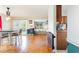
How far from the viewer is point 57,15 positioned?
134 centimetres

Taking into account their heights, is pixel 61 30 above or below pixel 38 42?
above

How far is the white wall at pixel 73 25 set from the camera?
1.22 meters

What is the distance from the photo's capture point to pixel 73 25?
128 cm

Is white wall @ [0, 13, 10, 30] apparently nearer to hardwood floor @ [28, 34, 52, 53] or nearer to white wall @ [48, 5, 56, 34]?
hardwood floor @ [28, 34, 52, 53]

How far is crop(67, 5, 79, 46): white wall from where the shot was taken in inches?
47.9

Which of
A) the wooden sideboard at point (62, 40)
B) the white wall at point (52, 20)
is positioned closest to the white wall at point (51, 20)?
the white wall at point (52, 20)

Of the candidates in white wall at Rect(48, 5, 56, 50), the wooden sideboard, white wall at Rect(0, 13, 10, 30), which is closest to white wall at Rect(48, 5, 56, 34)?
white wall at Rect(48, 5, 56, 50)

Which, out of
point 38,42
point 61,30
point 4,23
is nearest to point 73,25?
point 61,30

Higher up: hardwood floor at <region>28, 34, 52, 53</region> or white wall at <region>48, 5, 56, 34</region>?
white wall at <region>48, 5, 56, 34</region>

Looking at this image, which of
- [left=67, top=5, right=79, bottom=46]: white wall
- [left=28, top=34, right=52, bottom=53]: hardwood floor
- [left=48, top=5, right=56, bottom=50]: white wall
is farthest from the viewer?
[left=28, top=34, right=52, bottom=53]: hardwood floor

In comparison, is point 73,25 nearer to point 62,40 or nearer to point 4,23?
point 62,40
